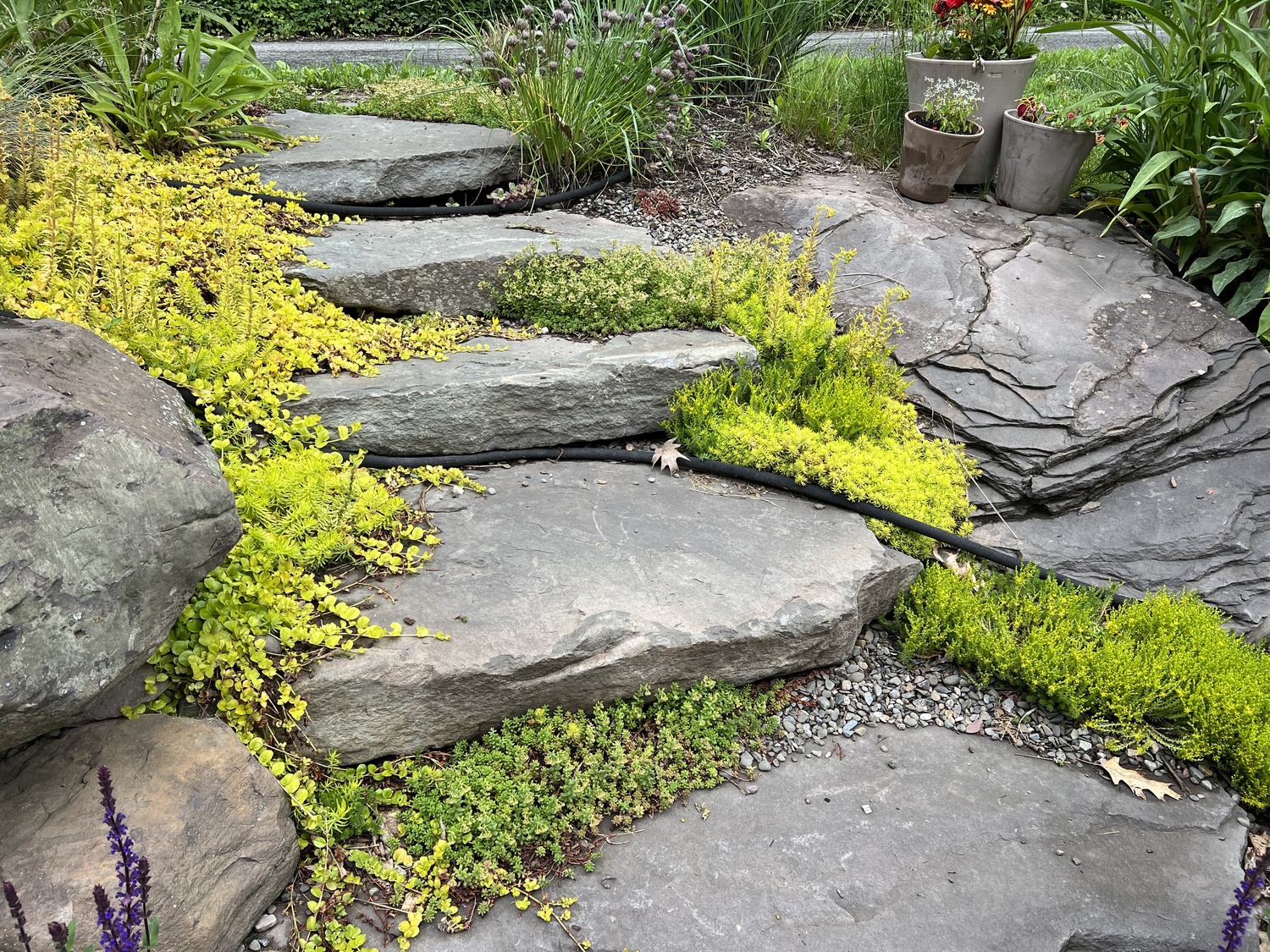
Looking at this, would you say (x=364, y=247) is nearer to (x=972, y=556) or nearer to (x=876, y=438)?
(x=876, y=438)

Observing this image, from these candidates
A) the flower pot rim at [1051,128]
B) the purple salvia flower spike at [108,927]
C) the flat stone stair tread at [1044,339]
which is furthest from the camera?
the flower pot rim at [1051,128]

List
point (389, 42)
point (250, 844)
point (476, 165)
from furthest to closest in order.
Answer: point (389, 42) < point (476, 165) < point (250, 844)

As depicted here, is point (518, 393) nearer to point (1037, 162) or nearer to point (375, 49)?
point (1037, 162)

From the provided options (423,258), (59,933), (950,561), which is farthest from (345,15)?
(59,933)

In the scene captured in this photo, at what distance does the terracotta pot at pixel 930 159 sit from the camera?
17.7 ft

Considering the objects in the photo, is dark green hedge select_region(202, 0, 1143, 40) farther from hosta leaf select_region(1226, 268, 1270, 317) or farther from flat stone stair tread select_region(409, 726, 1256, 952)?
flat stone stair tread select_region(409, 726, 1256, 952)

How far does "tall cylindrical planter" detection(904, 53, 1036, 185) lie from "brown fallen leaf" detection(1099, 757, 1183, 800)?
163 inches

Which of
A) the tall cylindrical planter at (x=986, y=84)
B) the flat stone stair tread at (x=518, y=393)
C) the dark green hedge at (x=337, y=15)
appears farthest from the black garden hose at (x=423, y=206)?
the dark green hedge at (x=337, y=15)

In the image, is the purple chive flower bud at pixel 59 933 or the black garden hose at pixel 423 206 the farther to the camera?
the black garden hose at pixel 423 206

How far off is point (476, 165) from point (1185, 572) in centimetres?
452

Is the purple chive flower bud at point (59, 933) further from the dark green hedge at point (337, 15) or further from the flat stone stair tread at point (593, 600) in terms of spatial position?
the dark green hedge at point (337, 15)

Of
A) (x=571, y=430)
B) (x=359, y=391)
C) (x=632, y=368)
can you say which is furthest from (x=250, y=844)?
(x=632, y=368)

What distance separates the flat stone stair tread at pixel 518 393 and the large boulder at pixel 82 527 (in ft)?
3.99

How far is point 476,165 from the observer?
5.38 metres
